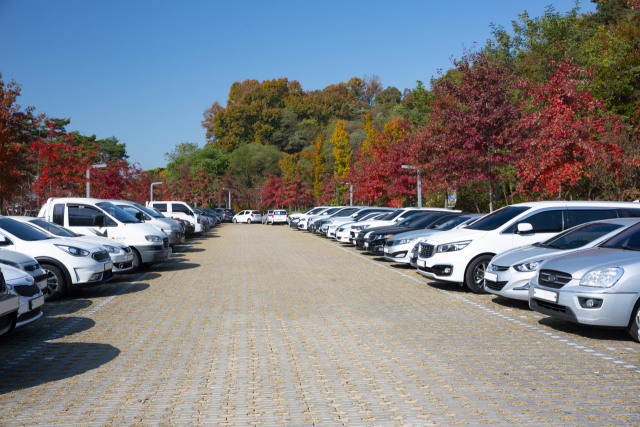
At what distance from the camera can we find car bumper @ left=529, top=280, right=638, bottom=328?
660 cm

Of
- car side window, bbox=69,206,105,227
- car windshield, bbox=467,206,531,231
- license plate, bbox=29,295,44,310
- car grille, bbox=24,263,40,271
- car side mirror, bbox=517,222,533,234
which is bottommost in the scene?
license plate, bbox=29,295,44,310

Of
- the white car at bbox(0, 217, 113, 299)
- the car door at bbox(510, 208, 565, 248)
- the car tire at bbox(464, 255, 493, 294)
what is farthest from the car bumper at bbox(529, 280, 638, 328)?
the white car at bbox(0, 217, 113, 299)

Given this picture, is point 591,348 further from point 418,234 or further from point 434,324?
point 418,234

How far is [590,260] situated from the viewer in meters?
7.13

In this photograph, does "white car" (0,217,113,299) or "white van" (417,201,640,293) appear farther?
"white van" (417,201,640,293)

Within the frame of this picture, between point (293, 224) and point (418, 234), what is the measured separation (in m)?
27.2

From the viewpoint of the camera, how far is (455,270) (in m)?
10.8

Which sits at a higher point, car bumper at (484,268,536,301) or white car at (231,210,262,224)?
white car at (231,210,262,224)

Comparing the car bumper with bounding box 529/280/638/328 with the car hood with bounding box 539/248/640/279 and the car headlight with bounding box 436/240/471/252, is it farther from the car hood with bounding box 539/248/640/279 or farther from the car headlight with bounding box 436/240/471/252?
the car headlight with bounding box 436/240/471/252

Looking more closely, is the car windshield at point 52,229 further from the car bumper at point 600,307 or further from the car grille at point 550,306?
the car bumper at point 600,307

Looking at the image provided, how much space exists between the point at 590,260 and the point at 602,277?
39cm

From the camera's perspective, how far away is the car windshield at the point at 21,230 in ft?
34.8

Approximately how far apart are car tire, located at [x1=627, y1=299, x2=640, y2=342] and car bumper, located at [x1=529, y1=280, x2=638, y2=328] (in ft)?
0.21

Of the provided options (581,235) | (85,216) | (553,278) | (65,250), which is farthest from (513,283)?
(85,216)
